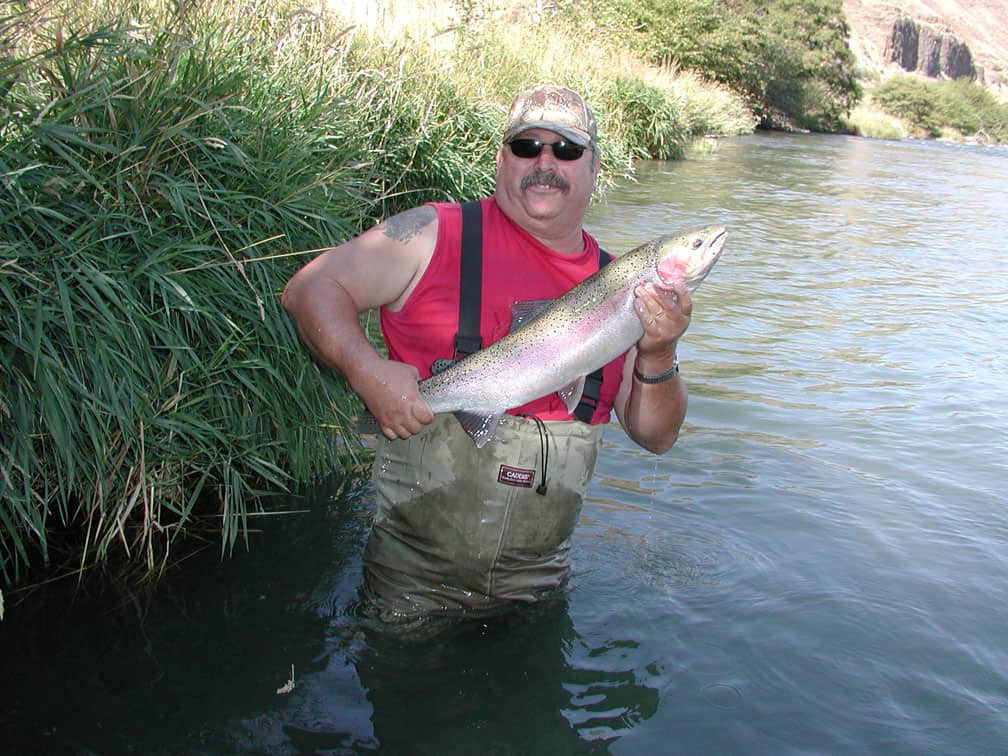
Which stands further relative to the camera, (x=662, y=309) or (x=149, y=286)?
(x=149, y=286)

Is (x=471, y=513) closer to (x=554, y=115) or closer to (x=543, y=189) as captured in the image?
(x=543, y=189)

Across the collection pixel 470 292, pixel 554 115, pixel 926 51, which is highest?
pixel 926 51

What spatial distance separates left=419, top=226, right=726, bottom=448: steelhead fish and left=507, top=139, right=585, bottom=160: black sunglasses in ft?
1.53

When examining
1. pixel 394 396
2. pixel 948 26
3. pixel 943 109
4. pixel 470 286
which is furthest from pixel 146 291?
pixel 948 26

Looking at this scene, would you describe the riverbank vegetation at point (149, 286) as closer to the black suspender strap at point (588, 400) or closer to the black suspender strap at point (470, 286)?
the black suspender strap at point (470, 286)

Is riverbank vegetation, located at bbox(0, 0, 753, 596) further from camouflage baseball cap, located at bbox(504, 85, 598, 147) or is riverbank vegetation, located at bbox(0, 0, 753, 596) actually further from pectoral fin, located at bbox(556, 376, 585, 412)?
pectoral fin, located at bbox(556, 376, 585, 412)

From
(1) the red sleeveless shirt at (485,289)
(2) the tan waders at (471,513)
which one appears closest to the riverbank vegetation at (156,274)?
(2) the tan waders at (471,513)

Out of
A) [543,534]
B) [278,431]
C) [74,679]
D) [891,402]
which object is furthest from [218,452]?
[891,402]

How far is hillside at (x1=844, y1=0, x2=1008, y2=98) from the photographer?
142625 millimetres

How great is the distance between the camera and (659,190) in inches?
670

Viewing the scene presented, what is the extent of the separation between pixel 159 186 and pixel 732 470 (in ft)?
11.8

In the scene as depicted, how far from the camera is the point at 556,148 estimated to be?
11.0 ft

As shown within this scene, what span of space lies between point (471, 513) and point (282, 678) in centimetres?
94

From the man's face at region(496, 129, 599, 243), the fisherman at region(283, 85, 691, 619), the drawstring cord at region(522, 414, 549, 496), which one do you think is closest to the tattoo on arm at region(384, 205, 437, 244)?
the fisherman at region(283, 85, 691, 619)
